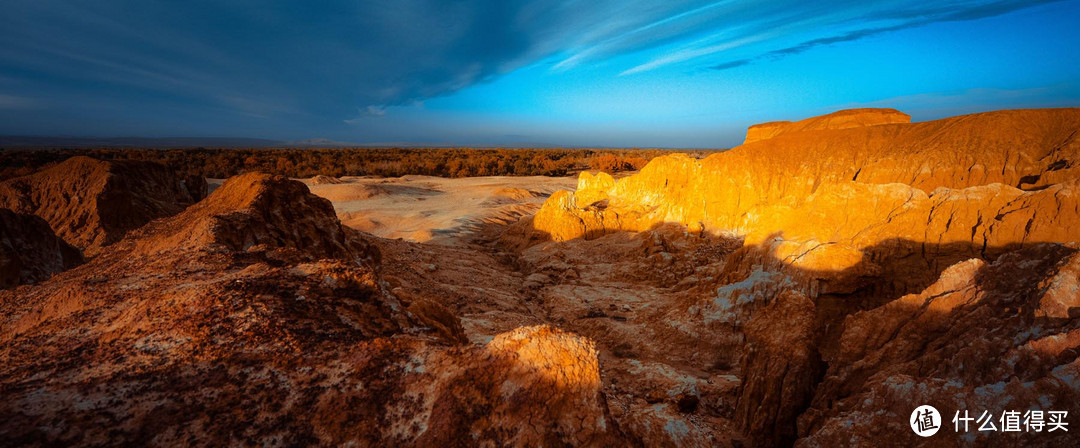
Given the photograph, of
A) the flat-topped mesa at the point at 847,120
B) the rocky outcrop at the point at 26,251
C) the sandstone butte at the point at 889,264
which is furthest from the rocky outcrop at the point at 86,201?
the flat-topped mesa at the point at 847,120

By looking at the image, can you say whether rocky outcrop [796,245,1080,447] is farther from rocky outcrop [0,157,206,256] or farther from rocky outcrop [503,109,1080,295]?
rocky outcrop [0,157,206,256]


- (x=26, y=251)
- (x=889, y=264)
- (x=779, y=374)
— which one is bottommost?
(x=779, y=374)

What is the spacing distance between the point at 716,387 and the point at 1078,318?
3380 millimetres

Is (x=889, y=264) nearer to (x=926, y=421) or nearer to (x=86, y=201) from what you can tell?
(x=926, y=421)

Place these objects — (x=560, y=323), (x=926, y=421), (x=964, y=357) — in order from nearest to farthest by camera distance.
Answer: (x=926, y=421)
(x=964, y=357)
(x=560, y=323)

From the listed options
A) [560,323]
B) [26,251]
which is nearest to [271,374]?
[560,323]

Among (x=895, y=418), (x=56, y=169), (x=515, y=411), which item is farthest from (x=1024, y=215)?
(x=56, y=169)

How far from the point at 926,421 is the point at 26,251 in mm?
12064

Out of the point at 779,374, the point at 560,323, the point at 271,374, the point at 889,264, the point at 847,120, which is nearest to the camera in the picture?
the point at 271,374

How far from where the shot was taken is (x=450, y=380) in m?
2.49

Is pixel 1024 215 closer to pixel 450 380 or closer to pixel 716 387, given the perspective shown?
pixel 716 387

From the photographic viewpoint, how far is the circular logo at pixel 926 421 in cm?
265

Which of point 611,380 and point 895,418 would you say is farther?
point 611,380

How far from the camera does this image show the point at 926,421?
2.70 meters
